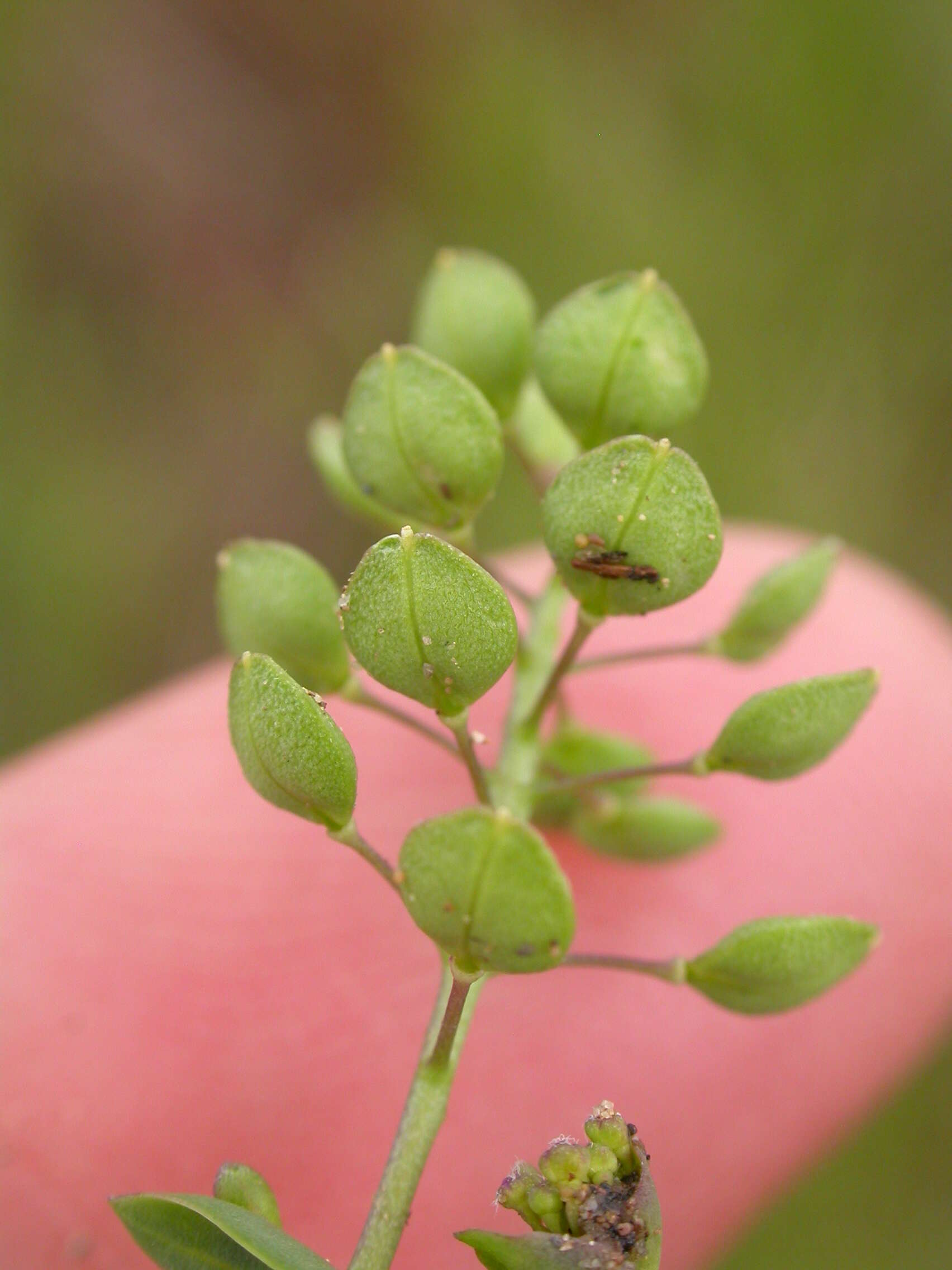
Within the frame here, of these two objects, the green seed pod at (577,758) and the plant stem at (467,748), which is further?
the green seed pod at (577,758)

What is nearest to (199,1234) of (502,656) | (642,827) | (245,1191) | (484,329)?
(245,1191)

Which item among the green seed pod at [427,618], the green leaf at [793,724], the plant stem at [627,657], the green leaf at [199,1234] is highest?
the plant stem at [627,657]

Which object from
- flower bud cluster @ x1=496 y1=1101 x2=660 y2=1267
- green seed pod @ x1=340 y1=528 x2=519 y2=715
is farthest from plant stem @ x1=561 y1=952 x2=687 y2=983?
green seed pod @ x1=340 y1=528 x2=519 y2=715

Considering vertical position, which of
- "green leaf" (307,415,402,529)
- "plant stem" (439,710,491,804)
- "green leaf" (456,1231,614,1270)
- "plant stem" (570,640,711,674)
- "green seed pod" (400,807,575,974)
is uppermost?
"green leaf" (307,415,402,529)

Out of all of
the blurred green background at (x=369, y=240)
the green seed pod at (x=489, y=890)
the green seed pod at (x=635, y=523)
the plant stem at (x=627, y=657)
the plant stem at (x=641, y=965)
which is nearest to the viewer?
the green seed pod at (x=489, y=890)

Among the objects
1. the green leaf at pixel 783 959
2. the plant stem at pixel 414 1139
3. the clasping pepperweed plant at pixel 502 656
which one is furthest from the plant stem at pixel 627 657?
the plant stem at pixel 414 1139

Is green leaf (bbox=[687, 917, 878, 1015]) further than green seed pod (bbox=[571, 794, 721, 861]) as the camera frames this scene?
No

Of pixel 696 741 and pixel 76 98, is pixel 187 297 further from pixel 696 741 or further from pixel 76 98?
pixel 696 741

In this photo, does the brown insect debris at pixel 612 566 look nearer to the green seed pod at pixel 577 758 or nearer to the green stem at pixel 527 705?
the green stem at pixel 527 705

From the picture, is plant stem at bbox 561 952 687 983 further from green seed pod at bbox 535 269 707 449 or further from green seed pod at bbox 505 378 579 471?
green seed pod at bbox 505 378 579 471
